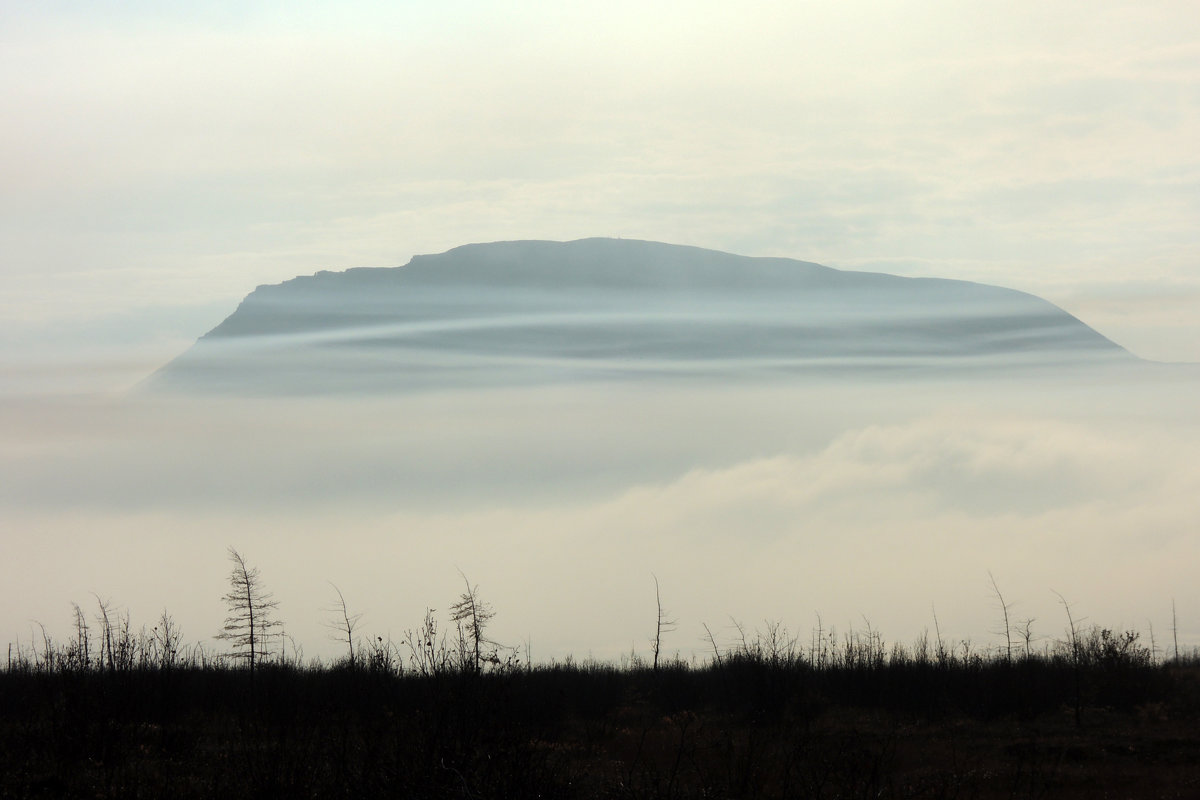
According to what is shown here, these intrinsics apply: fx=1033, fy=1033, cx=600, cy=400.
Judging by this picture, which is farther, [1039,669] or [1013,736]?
[1039,669]

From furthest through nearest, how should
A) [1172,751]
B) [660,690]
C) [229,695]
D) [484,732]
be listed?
[660,690] → [229,695] → [1172,751] → [484,732]

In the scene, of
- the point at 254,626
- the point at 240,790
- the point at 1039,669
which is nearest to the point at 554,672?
the point at 254,626

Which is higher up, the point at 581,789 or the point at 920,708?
the point at 581,789

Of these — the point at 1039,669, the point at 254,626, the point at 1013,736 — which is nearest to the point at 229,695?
the point at 254,626

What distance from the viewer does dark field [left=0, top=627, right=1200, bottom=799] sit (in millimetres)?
14078

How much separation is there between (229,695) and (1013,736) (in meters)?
25.2

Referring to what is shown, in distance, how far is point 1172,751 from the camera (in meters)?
26.0

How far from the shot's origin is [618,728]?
120 feet

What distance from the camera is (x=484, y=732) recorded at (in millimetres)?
13969

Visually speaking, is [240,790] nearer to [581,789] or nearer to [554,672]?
[581,789]

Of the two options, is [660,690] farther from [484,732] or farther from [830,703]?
[484,732]

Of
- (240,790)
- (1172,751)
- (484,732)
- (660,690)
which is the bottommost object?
(660,690)

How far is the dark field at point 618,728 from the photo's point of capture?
1408cm

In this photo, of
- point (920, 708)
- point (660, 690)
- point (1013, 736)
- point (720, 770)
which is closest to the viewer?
point (720, 770)
